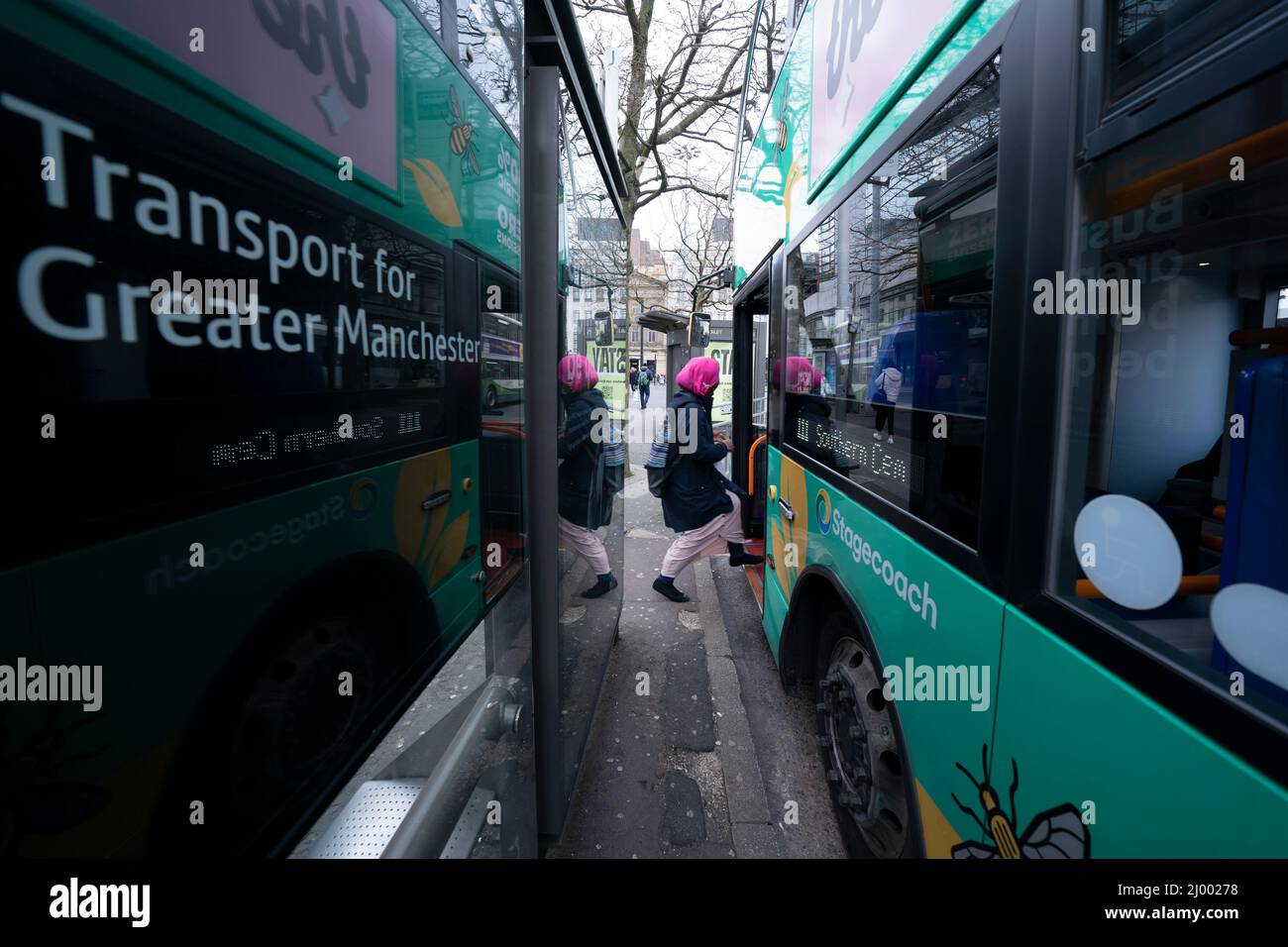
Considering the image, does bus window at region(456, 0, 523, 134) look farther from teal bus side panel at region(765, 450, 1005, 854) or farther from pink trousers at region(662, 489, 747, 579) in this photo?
pink trousers at region(662, 489, 747, 579)

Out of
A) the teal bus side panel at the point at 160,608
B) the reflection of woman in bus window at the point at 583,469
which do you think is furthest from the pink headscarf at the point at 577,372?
the teal bus side panel at the point at 160,608

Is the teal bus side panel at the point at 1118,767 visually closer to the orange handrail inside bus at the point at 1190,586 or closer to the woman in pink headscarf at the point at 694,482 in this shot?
the orange handrail inside bus at the point at 1190,586

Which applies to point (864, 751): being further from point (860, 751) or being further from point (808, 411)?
point (808, 411)

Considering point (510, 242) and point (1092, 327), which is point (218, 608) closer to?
point (510, 242)

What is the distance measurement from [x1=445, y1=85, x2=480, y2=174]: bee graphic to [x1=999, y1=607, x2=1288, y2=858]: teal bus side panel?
1505mm

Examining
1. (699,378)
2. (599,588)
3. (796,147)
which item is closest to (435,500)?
(599,588)

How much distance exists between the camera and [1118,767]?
0.94 meters

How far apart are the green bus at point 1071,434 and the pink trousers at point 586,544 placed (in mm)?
1053

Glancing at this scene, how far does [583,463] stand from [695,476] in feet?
7.11

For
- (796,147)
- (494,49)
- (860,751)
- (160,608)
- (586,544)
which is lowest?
(860,751)

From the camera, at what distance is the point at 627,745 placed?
2.95 m

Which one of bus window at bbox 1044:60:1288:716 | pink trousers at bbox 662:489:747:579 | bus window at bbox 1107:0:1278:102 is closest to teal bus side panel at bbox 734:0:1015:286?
bus window at bbox 1107:0:1278:102

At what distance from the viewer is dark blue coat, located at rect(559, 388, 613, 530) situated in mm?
2357

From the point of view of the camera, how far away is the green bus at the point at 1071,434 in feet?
2.88
